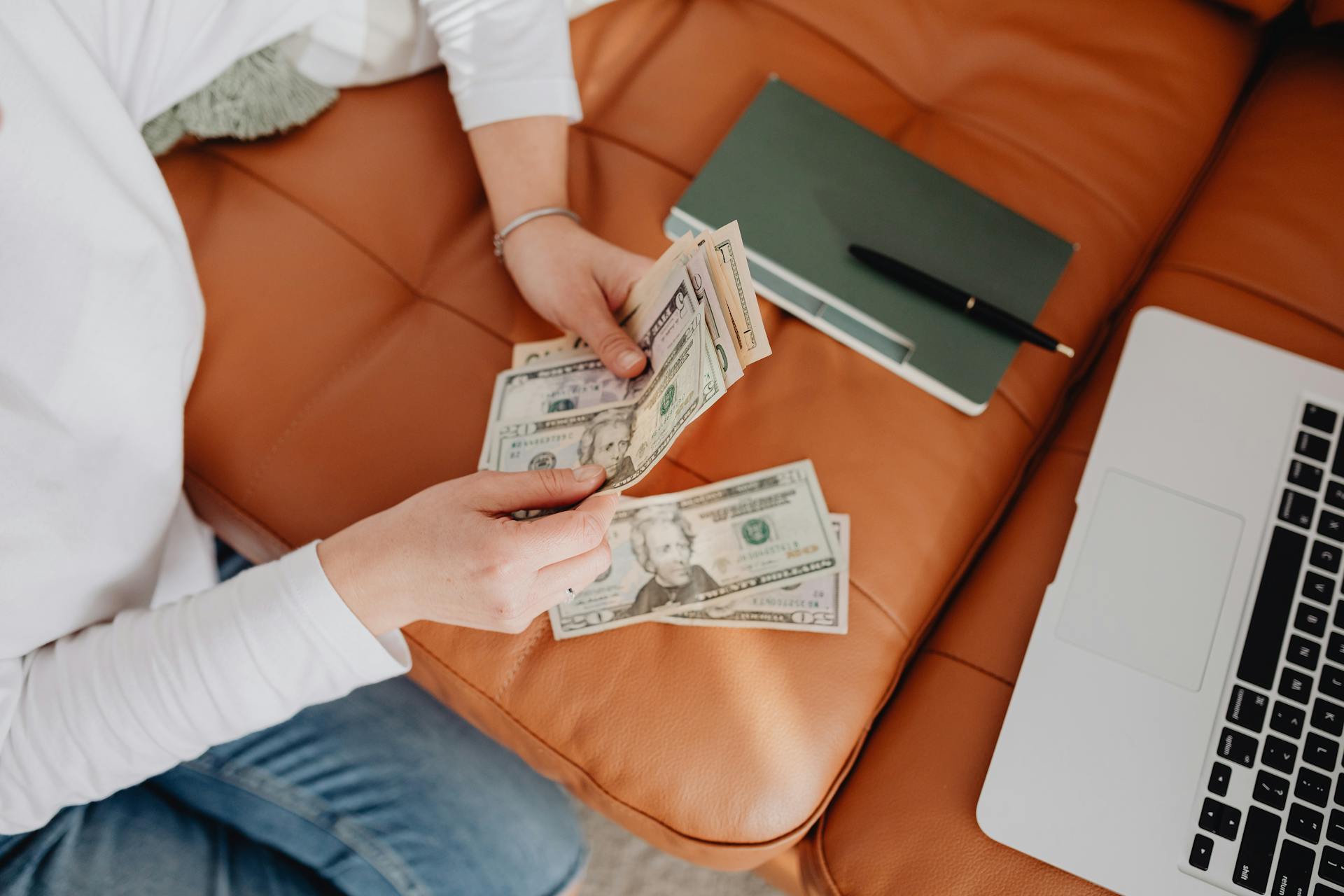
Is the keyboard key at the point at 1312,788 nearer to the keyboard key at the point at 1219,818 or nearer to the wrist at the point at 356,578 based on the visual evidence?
the keyboard key at the point at 1219,818

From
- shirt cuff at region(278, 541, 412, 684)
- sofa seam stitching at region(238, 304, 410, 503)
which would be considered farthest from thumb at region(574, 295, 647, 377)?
shirt cuff at region(278, 541, 412, 684)

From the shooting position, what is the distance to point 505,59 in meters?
0.97

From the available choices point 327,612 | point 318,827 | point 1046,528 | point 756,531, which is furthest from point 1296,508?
point 318,827

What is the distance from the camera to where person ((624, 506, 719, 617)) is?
2.78 feet

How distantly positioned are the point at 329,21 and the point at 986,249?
0.81 m

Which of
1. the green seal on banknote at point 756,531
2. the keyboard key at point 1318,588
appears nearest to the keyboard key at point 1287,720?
the keyboard key at point 1318,588

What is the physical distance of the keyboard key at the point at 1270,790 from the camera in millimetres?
766

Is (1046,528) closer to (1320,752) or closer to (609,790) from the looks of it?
(1320,752)

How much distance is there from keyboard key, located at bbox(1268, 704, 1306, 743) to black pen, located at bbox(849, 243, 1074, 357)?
399 mm

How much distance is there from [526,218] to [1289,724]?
92cm

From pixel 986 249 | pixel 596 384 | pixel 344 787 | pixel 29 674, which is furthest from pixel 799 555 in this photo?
pixel 29 674

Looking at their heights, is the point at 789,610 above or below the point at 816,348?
below

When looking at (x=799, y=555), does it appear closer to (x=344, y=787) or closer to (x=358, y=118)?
(x=344, y=787)

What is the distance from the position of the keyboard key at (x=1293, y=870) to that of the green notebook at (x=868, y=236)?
49 cm
